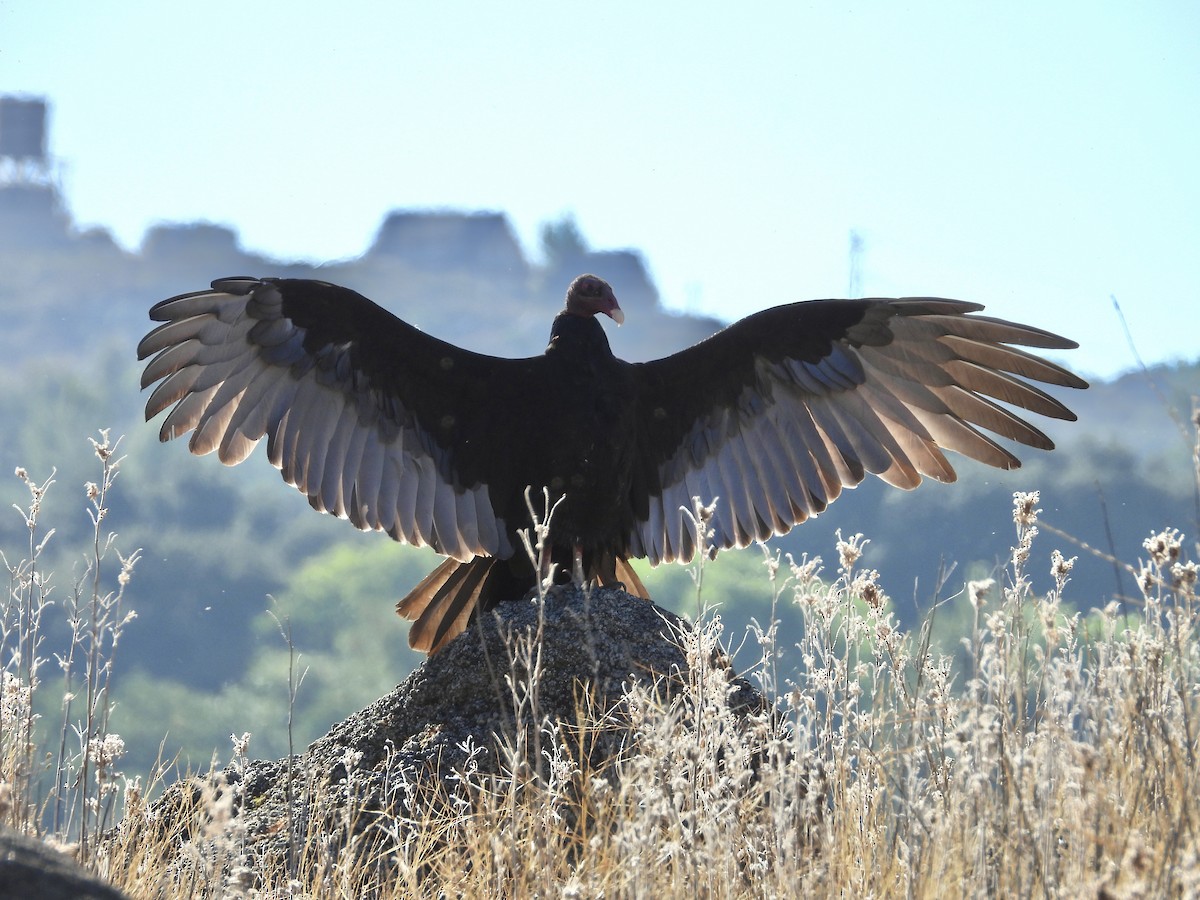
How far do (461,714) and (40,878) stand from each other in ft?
5.79

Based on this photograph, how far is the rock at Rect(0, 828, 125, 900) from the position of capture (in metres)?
1.66

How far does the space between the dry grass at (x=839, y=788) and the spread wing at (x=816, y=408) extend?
3.83 ft

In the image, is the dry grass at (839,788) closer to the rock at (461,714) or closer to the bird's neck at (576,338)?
the rock at (461,714)

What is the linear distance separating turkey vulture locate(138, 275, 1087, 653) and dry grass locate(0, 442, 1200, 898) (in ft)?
3.47

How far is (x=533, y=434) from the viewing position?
3.88 meters

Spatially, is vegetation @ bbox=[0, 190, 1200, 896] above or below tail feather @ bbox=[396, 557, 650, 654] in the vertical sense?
below

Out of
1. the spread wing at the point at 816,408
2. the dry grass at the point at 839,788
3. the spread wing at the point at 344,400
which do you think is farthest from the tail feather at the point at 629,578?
the dry grass at the point at 839,788

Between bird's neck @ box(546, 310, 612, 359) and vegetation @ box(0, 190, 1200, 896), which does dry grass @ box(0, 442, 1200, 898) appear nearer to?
vegetation @ box(0, 190, 1200, 896)

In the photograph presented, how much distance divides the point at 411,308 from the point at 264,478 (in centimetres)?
845

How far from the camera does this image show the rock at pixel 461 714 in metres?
3.15

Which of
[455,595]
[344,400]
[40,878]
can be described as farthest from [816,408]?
[40,878]

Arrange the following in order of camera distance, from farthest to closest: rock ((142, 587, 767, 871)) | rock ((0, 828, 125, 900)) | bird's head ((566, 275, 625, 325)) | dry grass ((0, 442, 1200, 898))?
bird's head ((566, 275, 625, 325)) < rock ((142, 587, 767, 871)) < dry grass ((0, 442, 1200, 898)) < rock ((0, 828, 125, 900))

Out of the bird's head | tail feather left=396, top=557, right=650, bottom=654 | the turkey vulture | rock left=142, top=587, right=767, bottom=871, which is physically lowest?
rock left=142, top=587, right=767, bottom=871

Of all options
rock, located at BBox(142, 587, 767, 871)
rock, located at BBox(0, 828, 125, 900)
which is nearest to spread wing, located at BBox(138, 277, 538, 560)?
rock, located at BBox(142, 587, 767, 871)
